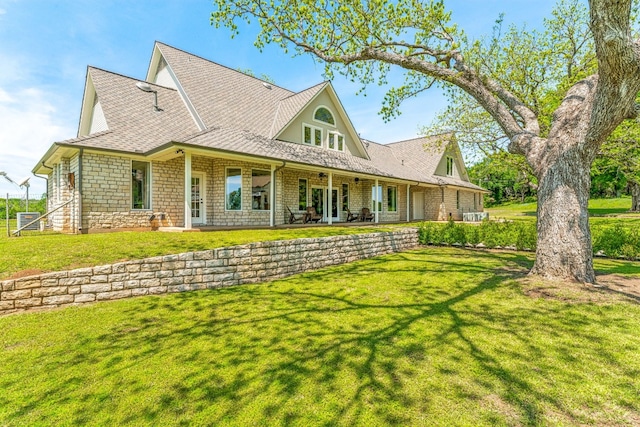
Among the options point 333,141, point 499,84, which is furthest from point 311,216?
point 499,84

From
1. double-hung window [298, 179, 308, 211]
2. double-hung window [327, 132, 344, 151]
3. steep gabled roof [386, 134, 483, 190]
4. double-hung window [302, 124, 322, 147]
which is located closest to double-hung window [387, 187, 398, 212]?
steep gabled roof [386, 134, 483, 190]

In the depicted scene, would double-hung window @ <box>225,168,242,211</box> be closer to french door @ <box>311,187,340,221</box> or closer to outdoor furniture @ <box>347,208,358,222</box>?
french door @ <box>311,187,340,221</box>

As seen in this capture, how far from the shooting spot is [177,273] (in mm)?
6449

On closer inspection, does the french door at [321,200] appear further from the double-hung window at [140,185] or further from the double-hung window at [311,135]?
the double-hung window at [140,185]

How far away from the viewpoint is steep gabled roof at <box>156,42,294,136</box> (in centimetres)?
1420

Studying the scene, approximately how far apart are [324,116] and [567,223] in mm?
13578

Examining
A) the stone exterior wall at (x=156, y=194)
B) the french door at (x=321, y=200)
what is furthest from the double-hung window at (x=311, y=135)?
the french door at (x=321, y=200)

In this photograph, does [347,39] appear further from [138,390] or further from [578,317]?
[138,390]

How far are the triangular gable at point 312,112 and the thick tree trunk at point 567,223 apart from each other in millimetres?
11518

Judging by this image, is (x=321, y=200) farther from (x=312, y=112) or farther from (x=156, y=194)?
(x=156, y=194)

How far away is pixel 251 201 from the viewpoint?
1370 cm

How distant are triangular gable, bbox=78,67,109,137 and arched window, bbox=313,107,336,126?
9957 millimetres

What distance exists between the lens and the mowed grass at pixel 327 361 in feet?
8.72

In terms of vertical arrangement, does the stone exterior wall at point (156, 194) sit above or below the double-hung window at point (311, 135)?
below
